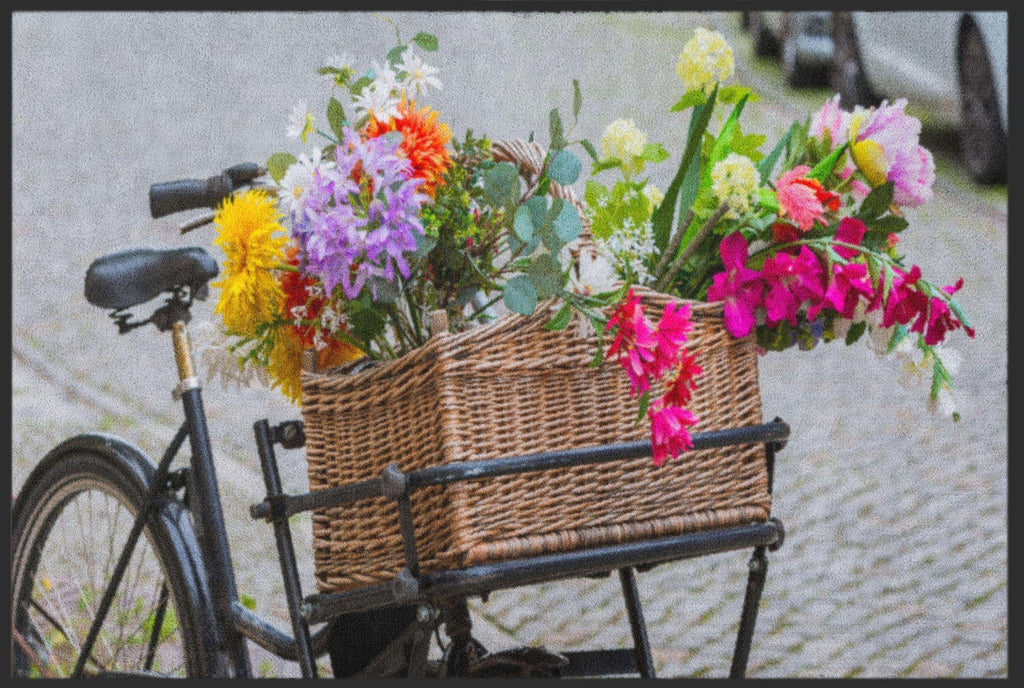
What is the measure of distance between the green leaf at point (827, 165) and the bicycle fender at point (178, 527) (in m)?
1.43

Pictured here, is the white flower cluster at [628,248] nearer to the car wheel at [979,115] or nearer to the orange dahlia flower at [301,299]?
the orange dahlia flower at [301,299]

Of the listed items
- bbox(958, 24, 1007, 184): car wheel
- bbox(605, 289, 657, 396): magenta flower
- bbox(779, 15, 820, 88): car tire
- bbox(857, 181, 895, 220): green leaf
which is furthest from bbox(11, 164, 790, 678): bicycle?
bbox(779, 15, 820, 88): car tire

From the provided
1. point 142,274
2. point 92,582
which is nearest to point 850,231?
point 142,274

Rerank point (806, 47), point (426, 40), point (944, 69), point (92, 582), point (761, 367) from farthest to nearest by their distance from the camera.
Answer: point (806, 47)
point (944, 69)
point (761, 367)
point (92, 582)
point (426, 40)

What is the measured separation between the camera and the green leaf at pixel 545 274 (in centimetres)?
191

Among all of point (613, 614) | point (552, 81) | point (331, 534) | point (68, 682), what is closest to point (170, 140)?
point (552, 81)

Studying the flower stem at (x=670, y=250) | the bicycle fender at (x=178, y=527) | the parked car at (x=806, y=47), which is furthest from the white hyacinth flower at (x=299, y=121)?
the parked car at (x=806, y=47)

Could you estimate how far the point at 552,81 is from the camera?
10445 mm

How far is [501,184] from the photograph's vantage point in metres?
1.95

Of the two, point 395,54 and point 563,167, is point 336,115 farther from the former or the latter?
point 563,167

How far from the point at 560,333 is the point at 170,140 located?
7.52 meters

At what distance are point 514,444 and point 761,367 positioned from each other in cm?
431

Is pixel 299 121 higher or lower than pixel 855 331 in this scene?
higher

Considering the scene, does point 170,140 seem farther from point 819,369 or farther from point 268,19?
point 819,369
